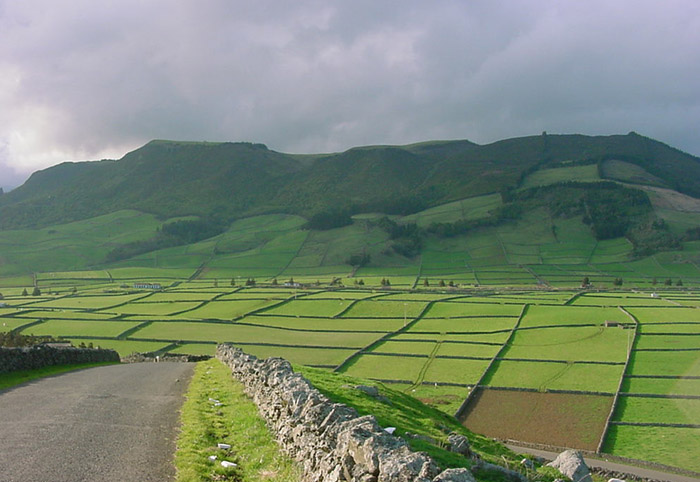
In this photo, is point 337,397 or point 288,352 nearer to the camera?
point 337,397

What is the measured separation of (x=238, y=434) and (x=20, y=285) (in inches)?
6572

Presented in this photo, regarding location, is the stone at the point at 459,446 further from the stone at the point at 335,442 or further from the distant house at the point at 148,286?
the distant house at the point at 148,286

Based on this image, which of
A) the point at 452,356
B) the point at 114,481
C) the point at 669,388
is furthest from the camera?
the point at 452,356

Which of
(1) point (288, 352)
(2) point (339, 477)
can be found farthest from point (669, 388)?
(2) point (339, 477)

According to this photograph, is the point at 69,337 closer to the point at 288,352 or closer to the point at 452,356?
the point at 288,352

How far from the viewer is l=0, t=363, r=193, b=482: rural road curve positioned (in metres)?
11.7

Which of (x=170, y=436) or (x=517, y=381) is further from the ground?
(x=170, y=436)

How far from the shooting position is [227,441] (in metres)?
14.7

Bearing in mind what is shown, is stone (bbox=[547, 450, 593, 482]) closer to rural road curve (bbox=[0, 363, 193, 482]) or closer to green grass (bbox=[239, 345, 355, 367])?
rural road curve (bbox=[0, 363, 193, 482])

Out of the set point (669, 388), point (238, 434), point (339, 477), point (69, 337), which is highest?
point (339, 477)

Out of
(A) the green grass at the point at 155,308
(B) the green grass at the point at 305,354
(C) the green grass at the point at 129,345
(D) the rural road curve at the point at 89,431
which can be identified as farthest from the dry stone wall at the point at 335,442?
(A) the green grass at the point at 155,308

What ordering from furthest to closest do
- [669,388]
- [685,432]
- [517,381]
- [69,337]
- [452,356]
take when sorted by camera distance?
[69,337] → [452,356] → [517,381] → [669,388] → [685,432]

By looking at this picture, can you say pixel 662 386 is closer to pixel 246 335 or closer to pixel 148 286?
pixel 246 335

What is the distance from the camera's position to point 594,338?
68.9 m
